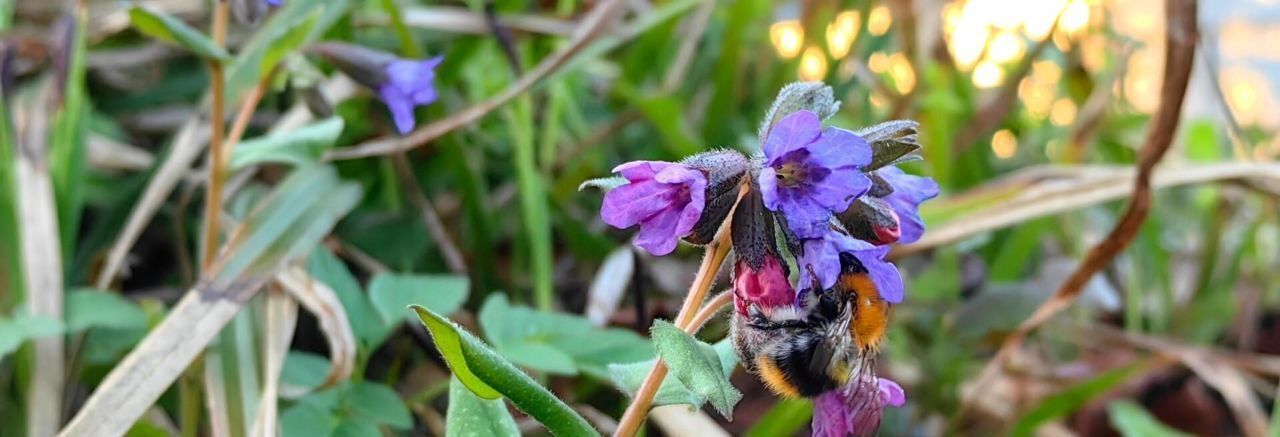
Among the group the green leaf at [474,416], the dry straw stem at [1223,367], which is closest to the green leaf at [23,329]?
the green leaf at [474,416]

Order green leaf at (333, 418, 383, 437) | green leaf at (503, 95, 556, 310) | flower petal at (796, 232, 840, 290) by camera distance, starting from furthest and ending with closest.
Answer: green leaf at (503, 95, 556, 310), green leaf at (333, 418, 383, 437), flower petal at (796, 232, 840, 290)

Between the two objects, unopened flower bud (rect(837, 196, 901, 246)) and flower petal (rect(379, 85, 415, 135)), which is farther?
flower petal (rect(379, 85, 415, 135))

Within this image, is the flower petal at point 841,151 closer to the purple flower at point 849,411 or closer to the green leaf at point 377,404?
the purple flower at point 849,411

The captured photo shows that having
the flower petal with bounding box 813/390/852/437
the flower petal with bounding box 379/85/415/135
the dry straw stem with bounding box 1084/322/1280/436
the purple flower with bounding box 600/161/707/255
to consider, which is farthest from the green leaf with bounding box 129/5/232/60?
the dry straw stem with bounding box 1084/322/1280/436

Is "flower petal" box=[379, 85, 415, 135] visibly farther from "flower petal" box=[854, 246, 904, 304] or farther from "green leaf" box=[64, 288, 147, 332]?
"flower petal" box=[854, 246, 904, 304]

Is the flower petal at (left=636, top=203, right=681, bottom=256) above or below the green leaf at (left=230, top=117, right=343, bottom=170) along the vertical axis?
above

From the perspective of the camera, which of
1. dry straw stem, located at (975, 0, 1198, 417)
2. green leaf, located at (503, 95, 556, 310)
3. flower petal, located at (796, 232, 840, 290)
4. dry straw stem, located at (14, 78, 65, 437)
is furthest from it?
green leaf, located at (503, 95, 556, 310)

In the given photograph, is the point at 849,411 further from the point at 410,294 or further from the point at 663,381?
the point at 410,294

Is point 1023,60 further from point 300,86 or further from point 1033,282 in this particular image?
point 300,86

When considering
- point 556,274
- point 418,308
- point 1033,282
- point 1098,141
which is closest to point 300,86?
point 556,274
